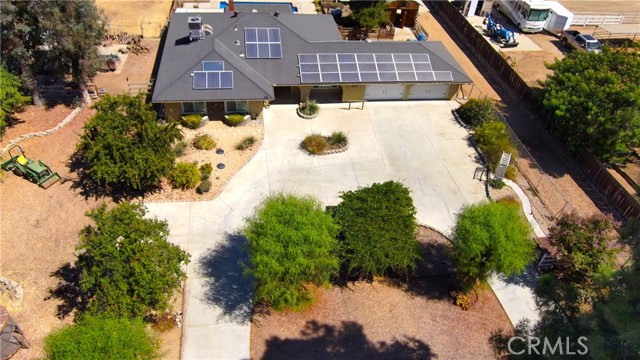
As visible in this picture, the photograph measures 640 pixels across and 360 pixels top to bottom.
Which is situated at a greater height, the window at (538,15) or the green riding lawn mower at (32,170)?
the window at (538,15)

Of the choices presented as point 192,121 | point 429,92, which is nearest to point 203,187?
point 192,121

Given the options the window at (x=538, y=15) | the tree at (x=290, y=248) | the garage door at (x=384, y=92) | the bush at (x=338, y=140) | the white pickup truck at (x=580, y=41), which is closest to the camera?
the tree at (x=290, y=248)

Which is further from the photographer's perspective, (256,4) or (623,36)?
(623,36)

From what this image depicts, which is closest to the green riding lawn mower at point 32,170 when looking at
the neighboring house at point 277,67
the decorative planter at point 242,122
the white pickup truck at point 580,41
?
the neighboring house at point 277,67

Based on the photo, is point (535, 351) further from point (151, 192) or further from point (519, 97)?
point (519, 97)

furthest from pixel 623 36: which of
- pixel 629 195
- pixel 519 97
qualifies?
pixel 629 195

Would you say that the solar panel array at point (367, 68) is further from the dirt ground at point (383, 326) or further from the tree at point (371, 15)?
the dirt ground at point (383, 326)

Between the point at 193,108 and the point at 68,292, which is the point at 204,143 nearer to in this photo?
the point at 193,108

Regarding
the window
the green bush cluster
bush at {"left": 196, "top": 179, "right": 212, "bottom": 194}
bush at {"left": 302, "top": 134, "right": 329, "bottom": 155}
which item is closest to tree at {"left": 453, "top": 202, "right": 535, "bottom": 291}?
the green bush cluster
